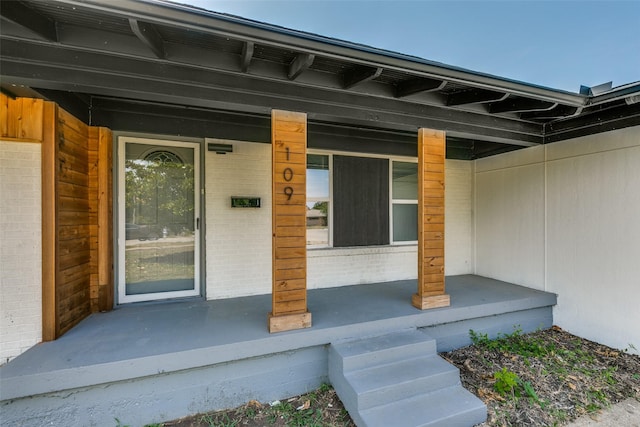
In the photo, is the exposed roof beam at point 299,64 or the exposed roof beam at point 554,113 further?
the exposed roof beam at point 554,113

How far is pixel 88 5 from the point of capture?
5.56 ft

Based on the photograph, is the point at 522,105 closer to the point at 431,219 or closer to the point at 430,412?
the point at 431,219

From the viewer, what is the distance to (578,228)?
3.97 m

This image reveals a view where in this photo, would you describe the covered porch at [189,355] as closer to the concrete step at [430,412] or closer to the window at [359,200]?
the concrete step at [430,412]

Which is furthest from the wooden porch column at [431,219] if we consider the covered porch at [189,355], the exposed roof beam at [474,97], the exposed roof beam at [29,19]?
the exposed roof beam at [29,19]

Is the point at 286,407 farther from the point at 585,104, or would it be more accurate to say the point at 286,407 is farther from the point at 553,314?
the point at 585,104

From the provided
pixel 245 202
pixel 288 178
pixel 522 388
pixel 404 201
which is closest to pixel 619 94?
pixel 404 201

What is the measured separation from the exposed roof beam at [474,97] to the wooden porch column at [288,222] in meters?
1.86

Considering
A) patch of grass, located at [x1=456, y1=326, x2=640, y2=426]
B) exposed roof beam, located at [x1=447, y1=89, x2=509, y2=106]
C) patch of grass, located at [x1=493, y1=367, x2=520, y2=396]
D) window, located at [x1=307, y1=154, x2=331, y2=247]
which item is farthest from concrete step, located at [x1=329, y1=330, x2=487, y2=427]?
exposed roof beam, located at [x1=447, y1=89, x2=509, y2=106]

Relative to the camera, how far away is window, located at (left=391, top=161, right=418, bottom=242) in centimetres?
505

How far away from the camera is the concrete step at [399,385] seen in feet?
7.51

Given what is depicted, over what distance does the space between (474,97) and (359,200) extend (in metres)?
2.14

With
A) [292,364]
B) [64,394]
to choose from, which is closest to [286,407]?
[292,364]

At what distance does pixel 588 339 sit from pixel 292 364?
400 cm
